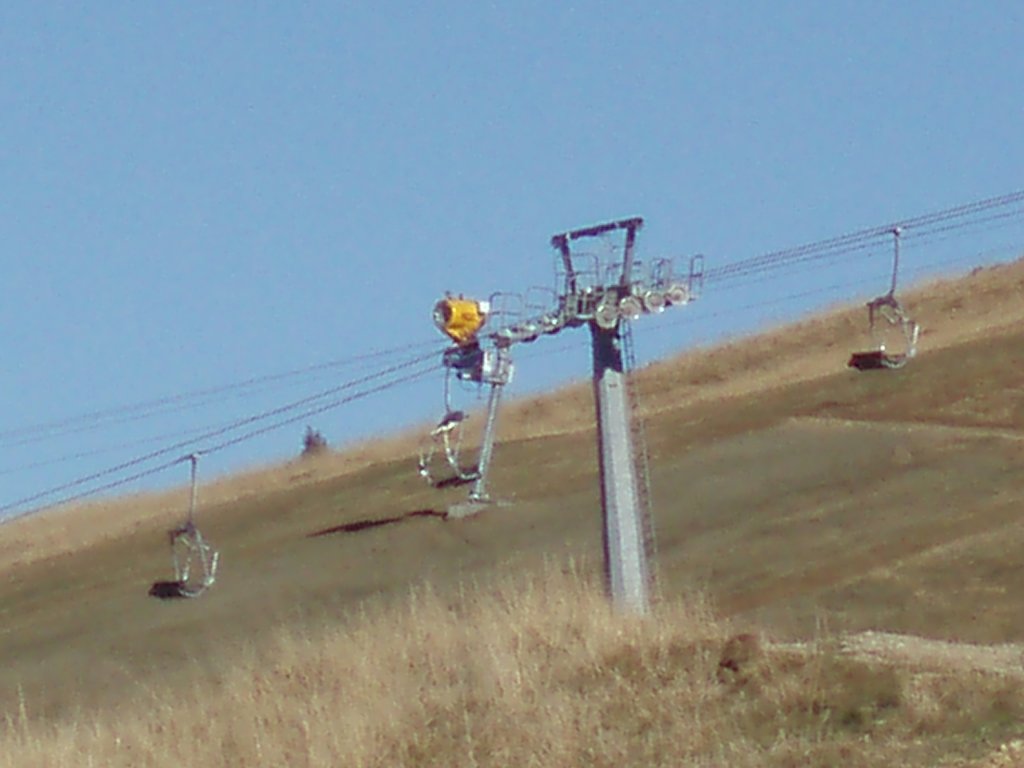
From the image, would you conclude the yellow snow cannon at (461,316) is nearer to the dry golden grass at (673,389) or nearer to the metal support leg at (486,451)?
the metal support leg at (486,451)

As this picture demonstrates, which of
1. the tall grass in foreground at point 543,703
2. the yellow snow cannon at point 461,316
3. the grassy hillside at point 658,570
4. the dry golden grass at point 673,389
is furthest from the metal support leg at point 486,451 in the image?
the dry golden grass at point 673,389

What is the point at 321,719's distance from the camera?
21.7 meters

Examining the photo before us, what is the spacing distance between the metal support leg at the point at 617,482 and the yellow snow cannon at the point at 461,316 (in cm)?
281

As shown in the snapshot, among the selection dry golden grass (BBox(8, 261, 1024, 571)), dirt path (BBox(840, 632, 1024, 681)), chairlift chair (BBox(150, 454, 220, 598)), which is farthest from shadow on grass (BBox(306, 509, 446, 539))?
dirt path (BBox(840, 632, 1024, 681))

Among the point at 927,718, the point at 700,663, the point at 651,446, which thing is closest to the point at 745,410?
the point at 651,446

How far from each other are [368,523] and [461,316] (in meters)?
17.8

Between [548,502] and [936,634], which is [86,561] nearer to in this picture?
[548,502]

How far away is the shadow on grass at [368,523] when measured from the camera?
1776 inches

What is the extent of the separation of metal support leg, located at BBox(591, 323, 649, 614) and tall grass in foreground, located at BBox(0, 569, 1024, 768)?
1.47 ft

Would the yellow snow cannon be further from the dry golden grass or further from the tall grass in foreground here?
the dry golden grass

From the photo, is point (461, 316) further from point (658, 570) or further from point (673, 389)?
point (673, 389)

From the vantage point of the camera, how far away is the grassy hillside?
18.9 m

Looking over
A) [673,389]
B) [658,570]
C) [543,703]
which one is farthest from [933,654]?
[673,389]

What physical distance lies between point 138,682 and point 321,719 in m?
12.5
